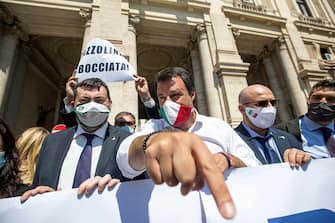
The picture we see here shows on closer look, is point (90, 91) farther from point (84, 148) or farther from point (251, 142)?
point (251, 142)

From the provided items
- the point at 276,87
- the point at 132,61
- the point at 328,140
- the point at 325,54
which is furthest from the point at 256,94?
the point at 325,54

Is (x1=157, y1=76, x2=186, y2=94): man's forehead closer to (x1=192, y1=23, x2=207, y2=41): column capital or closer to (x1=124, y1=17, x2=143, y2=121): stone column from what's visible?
(x1=124, y1=17, x2=143, y2=121): stone column

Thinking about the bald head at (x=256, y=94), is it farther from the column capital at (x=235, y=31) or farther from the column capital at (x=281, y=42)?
the column capital at (x=281, y=42)

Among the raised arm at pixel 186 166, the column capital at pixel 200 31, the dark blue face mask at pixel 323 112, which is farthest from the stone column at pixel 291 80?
the raised arm at pixel 186 166

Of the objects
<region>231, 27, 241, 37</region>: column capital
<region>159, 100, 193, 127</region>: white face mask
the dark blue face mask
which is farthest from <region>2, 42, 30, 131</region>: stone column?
<region>231, 27, 241, 37</region>: column capital

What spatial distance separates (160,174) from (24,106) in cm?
1274

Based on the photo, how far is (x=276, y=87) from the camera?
1180 cm

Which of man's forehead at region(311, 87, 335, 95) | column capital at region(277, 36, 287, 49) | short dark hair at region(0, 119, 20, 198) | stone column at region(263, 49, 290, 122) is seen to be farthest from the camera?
column capital at region(277, 36, 287, 49)

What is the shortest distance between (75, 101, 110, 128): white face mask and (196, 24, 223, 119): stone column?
6912 millimetres

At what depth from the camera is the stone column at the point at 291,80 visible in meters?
10.0

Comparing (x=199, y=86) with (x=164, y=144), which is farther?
(x=199, y=86)

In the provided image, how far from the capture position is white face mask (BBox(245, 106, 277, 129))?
2.35 metres

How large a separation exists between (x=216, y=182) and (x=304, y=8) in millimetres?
19509

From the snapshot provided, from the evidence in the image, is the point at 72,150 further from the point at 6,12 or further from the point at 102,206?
the point at 6,12
